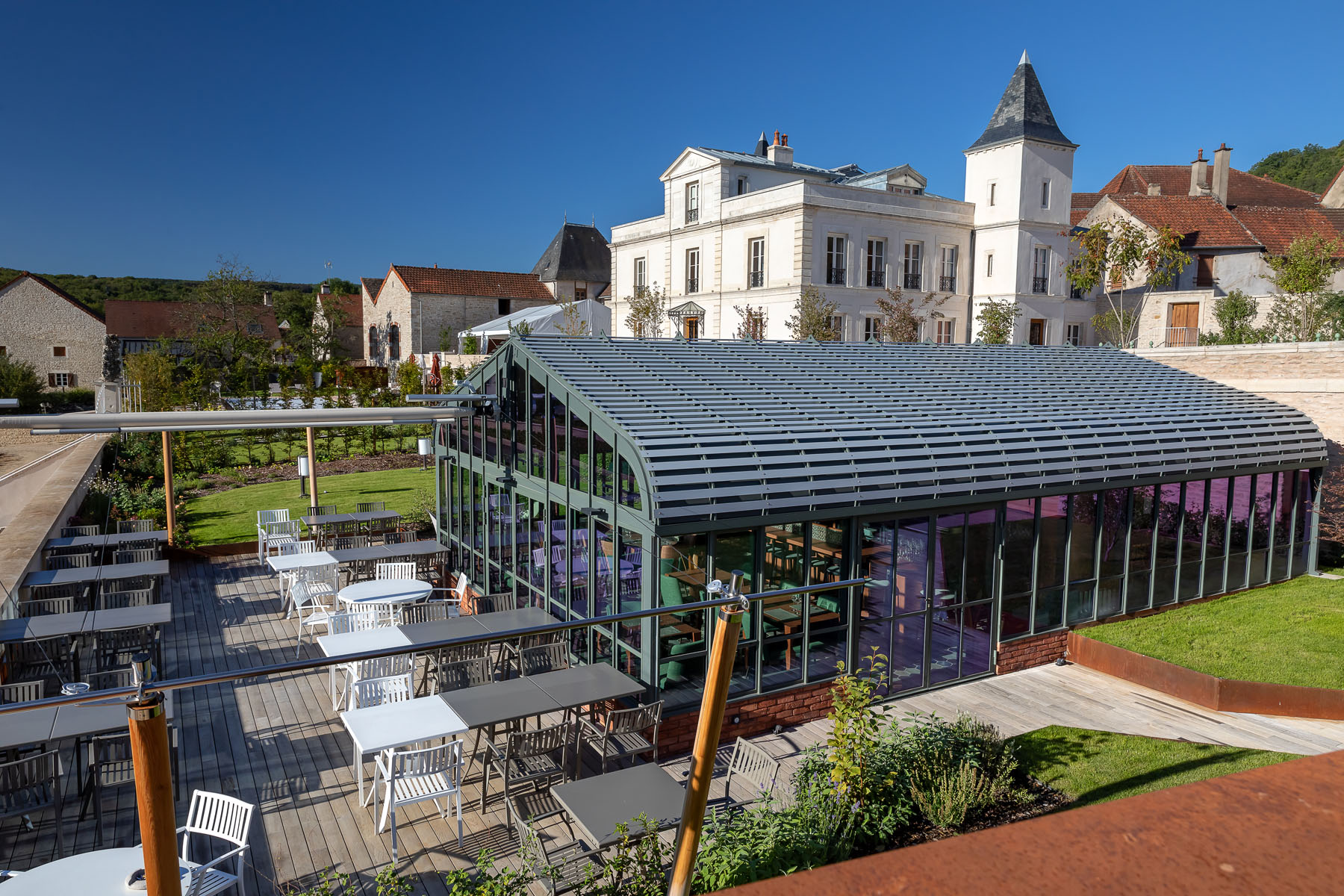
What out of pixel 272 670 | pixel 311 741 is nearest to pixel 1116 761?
pixel 311 741

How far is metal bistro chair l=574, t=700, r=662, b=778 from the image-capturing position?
841cm

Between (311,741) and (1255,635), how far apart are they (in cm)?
1309

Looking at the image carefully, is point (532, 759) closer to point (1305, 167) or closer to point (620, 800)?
point (620, 800)

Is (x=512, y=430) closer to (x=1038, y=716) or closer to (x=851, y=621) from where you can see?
(x=851, y=621)

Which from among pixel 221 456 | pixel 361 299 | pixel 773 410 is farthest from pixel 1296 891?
pixel 361 299

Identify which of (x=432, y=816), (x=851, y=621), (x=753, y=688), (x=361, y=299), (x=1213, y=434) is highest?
(x=361, y=299)

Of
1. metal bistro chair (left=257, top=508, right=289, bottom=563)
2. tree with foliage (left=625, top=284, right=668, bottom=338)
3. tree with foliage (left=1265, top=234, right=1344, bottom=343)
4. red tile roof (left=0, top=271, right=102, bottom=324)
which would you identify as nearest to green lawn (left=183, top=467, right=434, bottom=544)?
metal bistro chair (left=257, top=508, right=289, bottom=563)

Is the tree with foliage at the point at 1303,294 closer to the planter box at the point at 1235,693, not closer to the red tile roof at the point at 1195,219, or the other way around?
the red tile roof at the point at 1195,219

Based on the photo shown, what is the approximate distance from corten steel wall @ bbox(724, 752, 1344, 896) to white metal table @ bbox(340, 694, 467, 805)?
7164mm

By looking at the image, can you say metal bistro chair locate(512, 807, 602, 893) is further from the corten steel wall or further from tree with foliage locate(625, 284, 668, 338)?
A: tree with foliage locate(625, 284, 668, 338)

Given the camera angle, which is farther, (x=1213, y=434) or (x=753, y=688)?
(x=1213, y=434)

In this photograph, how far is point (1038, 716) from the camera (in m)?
10.5

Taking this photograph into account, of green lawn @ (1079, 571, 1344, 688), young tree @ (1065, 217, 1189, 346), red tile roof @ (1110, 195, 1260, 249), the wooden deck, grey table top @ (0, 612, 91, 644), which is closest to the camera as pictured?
the wooden deck

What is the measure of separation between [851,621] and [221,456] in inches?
946
